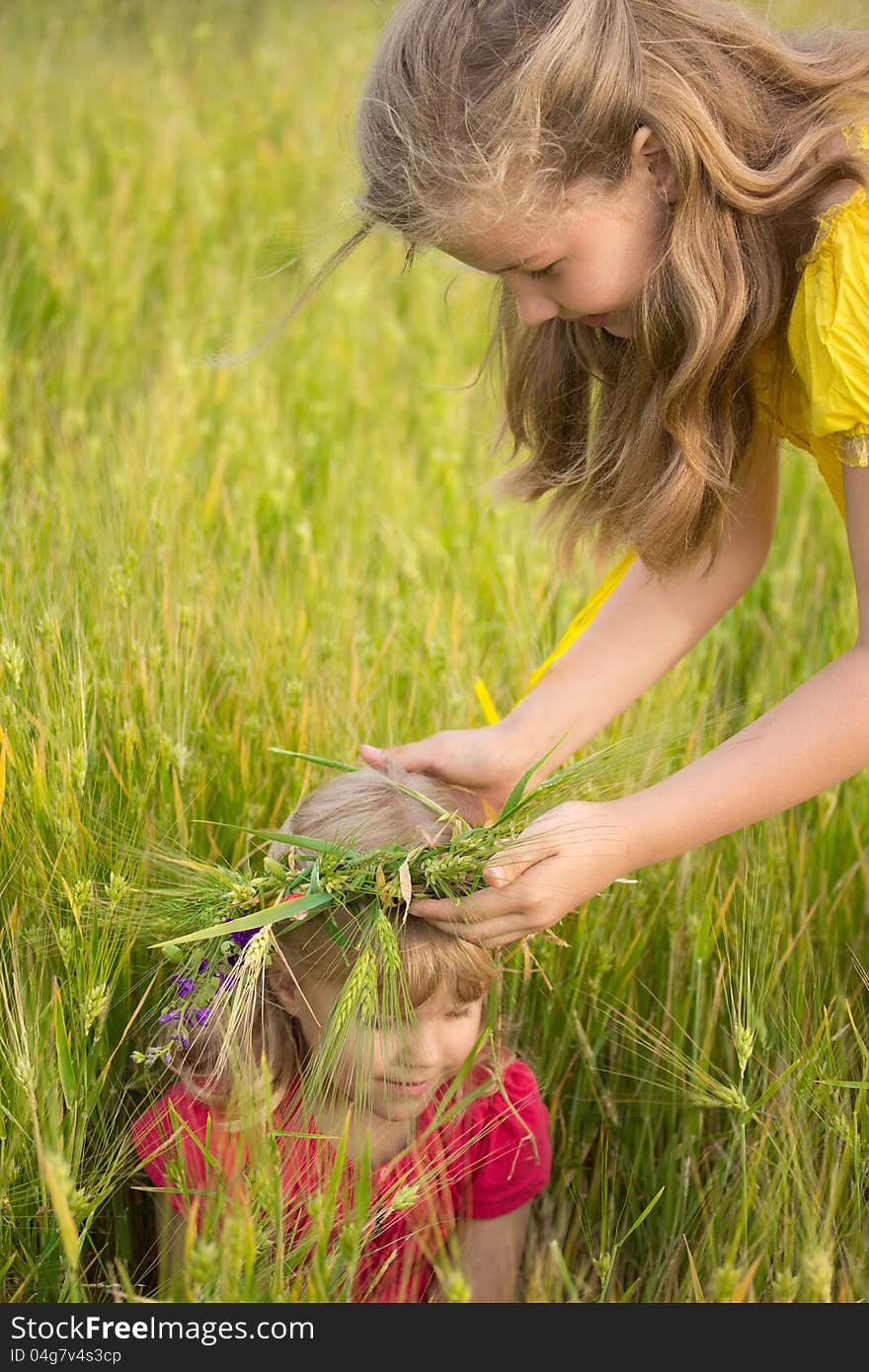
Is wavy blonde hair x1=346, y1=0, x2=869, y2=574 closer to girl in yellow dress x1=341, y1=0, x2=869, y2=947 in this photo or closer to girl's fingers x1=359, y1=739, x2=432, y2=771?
girl in yellow dress x1=341, y1=0, x2=869, y2=947

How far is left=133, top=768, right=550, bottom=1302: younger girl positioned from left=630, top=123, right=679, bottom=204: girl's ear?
2.47ft

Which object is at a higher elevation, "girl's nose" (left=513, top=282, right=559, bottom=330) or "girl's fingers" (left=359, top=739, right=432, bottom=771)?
"girl's nose" (left=513, top=282, right=559, bottom=330)

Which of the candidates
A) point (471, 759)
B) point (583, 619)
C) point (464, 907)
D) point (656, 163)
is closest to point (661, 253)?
point (656, 163)

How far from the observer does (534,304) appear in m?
1.67

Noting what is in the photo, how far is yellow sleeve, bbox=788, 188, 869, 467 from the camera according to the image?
1564 millimetres

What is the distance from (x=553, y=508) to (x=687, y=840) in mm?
656

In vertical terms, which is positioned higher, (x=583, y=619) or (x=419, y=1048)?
(x=583, y=619)

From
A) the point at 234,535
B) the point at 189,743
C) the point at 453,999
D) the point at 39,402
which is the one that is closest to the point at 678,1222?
the point at 453,999

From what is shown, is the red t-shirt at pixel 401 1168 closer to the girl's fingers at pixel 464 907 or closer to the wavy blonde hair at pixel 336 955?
the wavy blonde hair at pixel 336 955

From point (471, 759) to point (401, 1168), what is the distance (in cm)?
51

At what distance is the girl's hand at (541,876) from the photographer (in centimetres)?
147

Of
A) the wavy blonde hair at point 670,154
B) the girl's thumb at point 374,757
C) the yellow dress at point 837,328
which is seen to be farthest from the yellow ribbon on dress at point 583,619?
the yellow dress at point 837,328

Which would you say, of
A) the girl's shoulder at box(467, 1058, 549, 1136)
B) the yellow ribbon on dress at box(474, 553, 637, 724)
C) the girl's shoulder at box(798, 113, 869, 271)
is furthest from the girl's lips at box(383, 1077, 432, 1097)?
the girl's shoulder at box(798, 113, 869, 271)

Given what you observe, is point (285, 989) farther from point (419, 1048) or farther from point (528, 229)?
point (528, 229)
